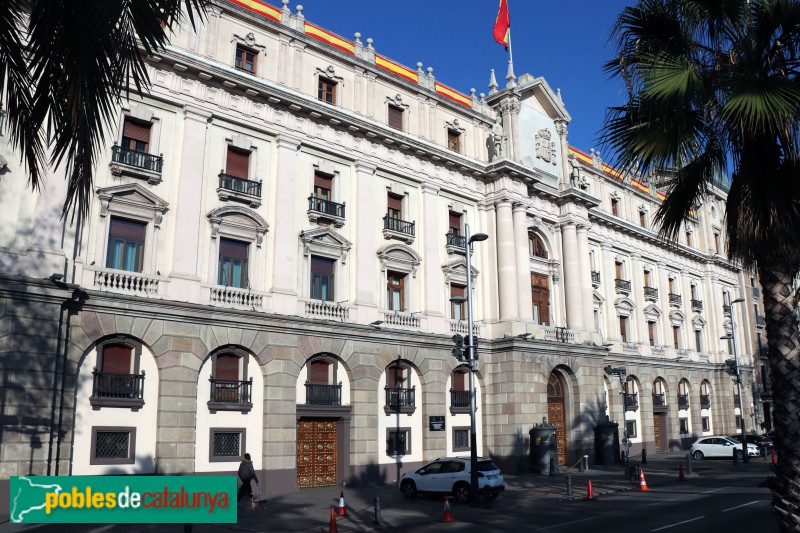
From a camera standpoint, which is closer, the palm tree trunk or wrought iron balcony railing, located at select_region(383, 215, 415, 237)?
the palm tree trunk

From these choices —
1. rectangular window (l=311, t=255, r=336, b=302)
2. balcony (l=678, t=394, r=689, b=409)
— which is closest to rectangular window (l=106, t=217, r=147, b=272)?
rectangular window (l=311, t=255, r=336, b=302)

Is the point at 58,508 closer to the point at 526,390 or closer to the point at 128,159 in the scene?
the point at 128,159

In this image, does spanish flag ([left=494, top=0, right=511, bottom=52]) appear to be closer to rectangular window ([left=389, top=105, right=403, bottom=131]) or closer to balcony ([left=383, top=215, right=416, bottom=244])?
rectangular window ([left=389, top=105, right=403, bottom=131])

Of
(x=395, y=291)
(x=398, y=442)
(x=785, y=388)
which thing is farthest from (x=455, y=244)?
(x=785, y=388)

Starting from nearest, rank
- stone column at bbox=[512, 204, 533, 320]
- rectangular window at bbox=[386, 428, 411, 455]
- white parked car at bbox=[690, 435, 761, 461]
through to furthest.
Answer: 1. rectangular window at bbox=[386, 428, 411, 455]
2. stone column at bbox=[512, 204, 533, 320]
3. white parked car at bbox=[690, 435, 761, 461]

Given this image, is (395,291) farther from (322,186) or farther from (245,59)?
(245,59)

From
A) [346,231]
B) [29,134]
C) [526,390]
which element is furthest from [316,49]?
[29,134]

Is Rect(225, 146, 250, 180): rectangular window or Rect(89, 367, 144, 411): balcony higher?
Rect(225, 146, 250, 180): rectangular window

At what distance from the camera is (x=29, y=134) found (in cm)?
773

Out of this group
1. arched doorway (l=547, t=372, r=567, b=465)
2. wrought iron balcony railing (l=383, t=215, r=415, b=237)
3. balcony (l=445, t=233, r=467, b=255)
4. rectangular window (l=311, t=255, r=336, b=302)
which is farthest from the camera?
arched doorway (l=547, t=372, r=567, b=465)

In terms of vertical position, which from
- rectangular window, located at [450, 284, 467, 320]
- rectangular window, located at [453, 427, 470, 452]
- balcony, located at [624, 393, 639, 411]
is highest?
rectangular window, located at [450, 284, 467, 320]

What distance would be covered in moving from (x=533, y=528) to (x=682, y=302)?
43.2m

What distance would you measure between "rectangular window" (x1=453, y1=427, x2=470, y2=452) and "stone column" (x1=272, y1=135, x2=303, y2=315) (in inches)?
457

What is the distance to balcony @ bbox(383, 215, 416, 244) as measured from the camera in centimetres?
3266
